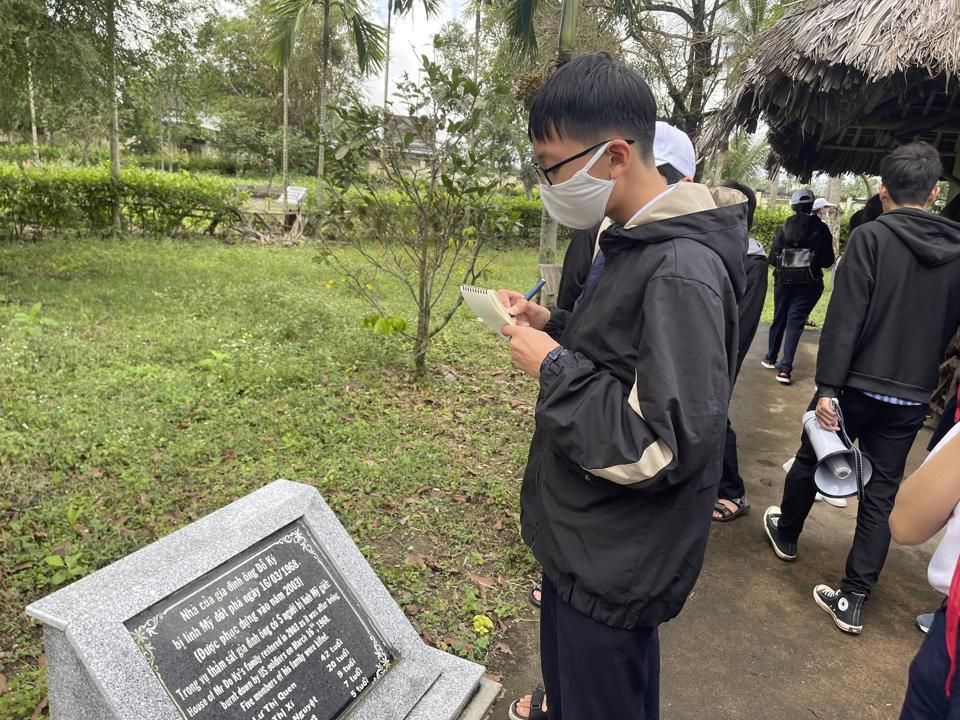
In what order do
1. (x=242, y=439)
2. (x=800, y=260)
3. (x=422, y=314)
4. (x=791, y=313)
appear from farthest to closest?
(x=791, y=313) < (x=800, y=260) < (x=422, y=314) < (x=242, y=439)

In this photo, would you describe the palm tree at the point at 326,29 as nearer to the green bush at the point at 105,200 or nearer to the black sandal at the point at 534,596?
the green bush at the point at 105,200

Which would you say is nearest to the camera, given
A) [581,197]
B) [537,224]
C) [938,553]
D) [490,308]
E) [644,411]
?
[644,411]

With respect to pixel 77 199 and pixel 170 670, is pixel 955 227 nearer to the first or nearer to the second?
pixel 170 670

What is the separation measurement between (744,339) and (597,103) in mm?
2439

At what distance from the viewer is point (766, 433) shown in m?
5.14

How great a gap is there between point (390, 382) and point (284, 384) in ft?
2.63

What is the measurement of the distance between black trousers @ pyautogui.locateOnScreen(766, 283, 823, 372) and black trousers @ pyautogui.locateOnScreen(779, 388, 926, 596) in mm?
3611

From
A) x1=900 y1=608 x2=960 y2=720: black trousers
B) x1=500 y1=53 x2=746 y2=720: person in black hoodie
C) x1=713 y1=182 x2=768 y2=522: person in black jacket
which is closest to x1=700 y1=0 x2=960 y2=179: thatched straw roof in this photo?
x1=713 y1=182 x2=768 y2=522: person in black jacket

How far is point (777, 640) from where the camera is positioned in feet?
9.09

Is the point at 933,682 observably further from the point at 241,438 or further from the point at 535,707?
the point at 241,438

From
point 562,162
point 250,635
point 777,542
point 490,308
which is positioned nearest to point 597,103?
point 562,162

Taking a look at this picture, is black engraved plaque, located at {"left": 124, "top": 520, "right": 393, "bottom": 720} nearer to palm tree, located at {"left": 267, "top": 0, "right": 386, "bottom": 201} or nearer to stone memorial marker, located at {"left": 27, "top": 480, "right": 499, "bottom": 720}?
stone memorial marker, located at {"left": 27, "top": 480, "right": 499, "bottom": 720}

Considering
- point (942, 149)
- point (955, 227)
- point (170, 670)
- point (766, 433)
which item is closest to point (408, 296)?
point (766, 433)

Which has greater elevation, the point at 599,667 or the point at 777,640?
the point at 599,667
